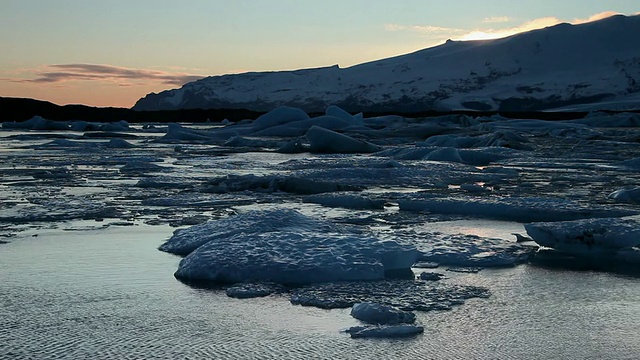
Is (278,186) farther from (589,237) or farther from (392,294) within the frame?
(392,294)

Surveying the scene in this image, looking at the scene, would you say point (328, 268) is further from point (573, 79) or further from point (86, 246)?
point (573, 79)

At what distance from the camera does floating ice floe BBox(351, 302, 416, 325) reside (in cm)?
312

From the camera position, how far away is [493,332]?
2.99 meters

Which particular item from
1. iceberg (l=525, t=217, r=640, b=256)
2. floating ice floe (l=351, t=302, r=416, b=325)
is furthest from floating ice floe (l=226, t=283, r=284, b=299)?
iceberg (l=525, t=217, r=640, b=256)

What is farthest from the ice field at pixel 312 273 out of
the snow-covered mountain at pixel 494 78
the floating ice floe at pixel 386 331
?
the snow-covered mountain at pixel 494 78

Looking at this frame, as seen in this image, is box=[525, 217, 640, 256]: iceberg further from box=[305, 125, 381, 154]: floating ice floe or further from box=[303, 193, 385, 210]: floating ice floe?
box=[305, 125, 381, 154]: floating ice floe

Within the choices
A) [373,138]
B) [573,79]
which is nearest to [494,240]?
[373,138]

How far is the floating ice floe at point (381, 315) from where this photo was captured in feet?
10.2

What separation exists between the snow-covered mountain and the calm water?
65817mm

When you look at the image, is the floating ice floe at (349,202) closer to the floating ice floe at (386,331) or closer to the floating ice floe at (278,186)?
the floating ice floe at (278,186)

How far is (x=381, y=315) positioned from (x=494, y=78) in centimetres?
8867

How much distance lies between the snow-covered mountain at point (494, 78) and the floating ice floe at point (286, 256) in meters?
65.3

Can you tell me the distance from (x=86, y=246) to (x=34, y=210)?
1.81 metres

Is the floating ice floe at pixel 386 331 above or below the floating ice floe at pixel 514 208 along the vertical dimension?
above
